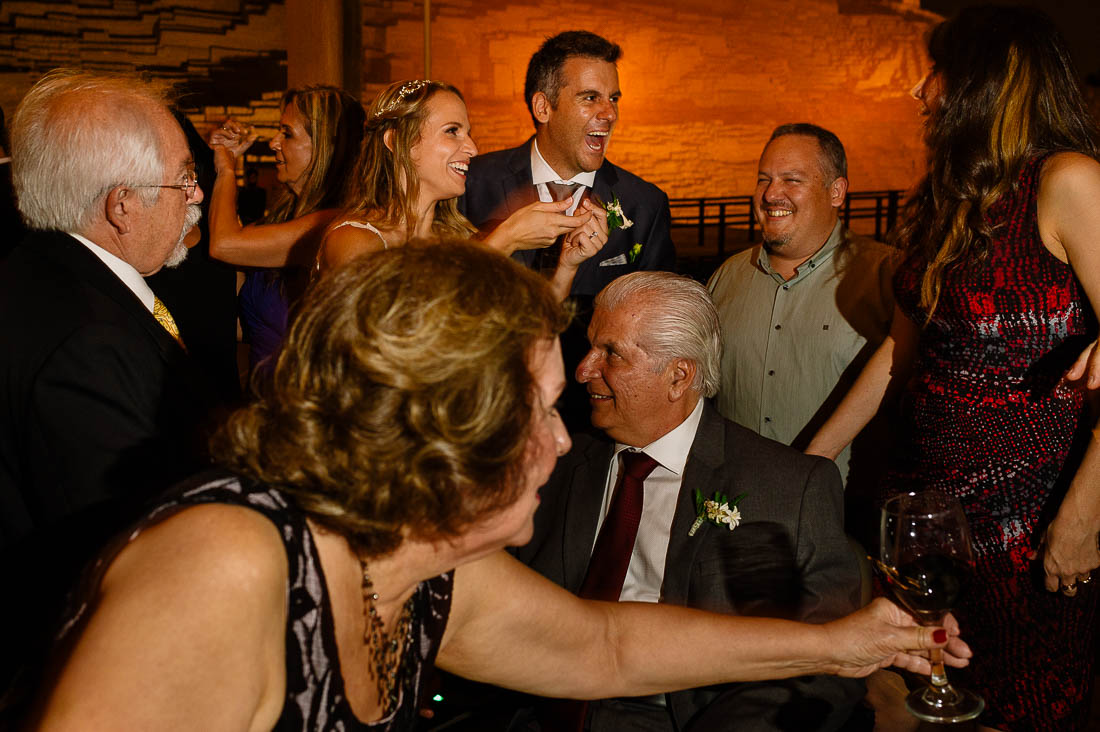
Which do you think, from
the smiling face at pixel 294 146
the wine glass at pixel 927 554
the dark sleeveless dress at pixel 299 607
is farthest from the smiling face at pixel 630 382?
the smiling face at pixel 294 146

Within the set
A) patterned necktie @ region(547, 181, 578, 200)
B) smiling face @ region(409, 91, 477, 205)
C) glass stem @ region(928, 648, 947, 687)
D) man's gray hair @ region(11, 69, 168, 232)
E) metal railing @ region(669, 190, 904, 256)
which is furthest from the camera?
metal railing @ region(669, 190, 904, 256)

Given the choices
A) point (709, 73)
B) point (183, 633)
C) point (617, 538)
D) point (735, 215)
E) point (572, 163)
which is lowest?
point (735, 215)

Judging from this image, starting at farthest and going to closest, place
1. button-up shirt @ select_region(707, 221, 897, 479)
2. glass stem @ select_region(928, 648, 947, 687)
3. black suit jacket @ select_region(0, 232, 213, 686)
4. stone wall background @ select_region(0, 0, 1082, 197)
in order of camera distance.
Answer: stone wall background @ select_region(0, 0, 1082, 197) < button-up shirt @ select_region(707, 221, 897, 479) < black suit jacket @ select_region(0, 232, 213, 686) < glass stem @ select_region(928, 648, 947, 687)

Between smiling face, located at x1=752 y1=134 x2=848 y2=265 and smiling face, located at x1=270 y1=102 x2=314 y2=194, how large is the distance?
1.66m

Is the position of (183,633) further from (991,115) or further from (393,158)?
(393,158)

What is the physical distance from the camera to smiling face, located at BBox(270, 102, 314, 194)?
150 inches

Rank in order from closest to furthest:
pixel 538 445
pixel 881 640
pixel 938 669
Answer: pixel 538 445 < pixel 938 669 < pixel 881 640

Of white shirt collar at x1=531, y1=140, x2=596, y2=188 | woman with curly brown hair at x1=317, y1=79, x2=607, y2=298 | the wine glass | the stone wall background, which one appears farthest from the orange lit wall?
the wine glass

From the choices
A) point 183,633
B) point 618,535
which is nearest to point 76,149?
point 183,633

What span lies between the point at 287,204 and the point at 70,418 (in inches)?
86.4

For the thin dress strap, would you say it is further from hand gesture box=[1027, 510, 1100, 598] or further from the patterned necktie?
hand gesture box=[1027, 510, 1100, 598]

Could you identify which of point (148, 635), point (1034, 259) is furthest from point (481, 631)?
point (1034, 259)

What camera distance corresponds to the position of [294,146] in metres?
3.83

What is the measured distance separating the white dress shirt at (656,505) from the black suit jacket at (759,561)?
0.17 feet
